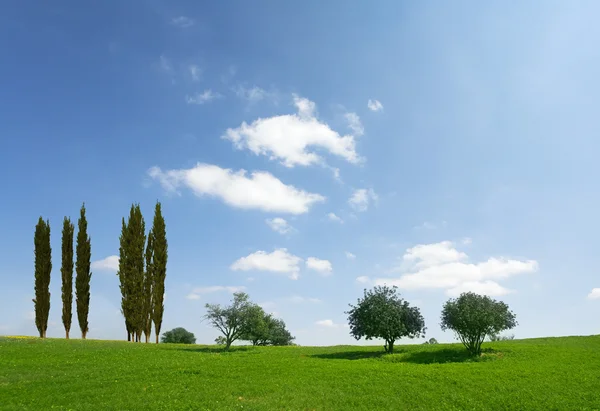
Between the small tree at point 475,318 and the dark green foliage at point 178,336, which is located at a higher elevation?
the small tree at point 475,318

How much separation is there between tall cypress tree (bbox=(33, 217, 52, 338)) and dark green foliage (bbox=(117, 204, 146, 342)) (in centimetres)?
1158

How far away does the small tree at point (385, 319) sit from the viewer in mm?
54688

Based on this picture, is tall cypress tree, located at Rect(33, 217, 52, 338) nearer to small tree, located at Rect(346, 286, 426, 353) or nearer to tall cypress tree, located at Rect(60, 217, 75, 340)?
tall cypress tree, located at Rect(60, 217, 75, 340)

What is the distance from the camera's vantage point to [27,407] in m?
27.4

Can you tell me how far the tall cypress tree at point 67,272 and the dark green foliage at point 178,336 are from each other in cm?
3386

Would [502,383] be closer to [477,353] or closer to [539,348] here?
[477,353]

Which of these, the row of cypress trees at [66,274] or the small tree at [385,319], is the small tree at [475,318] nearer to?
the small tree at [385,319]

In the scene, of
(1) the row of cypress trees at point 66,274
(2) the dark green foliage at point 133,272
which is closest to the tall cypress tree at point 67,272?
(1) the row of cypress trees at point 66,274

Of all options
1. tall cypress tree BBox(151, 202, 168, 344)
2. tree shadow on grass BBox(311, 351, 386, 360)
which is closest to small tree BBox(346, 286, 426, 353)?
tree shadow on grass BBox(311, 351, 386, 360)

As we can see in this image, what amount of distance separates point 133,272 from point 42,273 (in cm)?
1443

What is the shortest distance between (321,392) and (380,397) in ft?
12.9

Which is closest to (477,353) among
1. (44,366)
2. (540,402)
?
(540,402)

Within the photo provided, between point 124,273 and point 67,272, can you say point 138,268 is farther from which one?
point 67,272

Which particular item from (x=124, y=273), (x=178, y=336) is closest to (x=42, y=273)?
(x=124, y=273)
